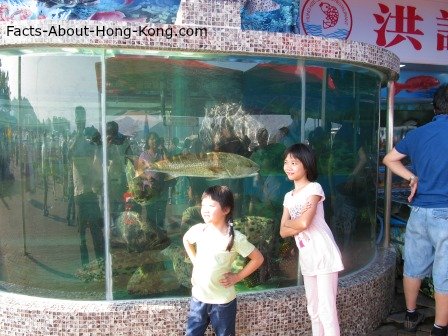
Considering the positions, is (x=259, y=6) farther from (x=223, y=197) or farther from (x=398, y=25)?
(x=398, y=25)

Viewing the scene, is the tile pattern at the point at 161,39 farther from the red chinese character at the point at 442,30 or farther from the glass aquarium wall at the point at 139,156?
the red chinese character at the point at 442,30

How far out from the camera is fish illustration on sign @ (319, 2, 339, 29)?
5.09 m

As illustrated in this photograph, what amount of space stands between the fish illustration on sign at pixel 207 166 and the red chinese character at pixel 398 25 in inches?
125

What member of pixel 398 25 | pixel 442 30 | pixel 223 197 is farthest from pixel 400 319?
pixel 442 30

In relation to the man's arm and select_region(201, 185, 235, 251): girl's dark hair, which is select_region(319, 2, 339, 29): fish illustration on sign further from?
select_region(201, 185, 235, 251): girl's dark hair

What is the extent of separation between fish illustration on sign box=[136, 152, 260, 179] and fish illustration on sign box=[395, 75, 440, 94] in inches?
155

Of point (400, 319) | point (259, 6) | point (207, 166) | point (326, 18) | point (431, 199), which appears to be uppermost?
point (326, 18)

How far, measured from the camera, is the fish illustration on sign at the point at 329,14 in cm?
509

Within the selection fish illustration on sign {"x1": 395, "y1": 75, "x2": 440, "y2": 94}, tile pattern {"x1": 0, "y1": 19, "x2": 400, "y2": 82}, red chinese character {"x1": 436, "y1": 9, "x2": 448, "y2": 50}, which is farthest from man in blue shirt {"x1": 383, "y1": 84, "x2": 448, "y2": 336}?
fish illustration on sign {"x1": 395, "y1": 75, "x2": 440, "y2": 94}

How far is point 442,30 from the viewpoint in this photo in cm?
562

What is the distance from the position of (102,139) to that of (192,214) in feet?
2.35

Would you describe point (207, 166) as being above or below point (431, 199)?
above

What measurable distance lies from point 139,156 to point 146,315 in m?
0.94

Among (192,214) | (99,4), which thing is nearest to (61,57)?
(99,4)
